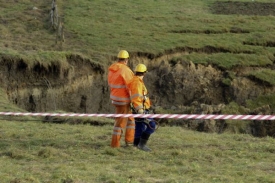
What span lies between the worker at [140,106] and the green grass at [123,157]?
0.34m

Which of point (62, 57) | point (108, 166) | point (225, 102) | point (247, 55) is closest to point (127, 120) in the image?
point (108, 166)

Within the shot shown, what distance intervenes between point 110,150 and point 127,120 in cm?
74

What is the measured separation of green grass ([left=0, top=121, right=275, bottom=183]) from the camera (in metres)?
8.92

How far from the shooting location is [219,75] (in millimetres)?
23953

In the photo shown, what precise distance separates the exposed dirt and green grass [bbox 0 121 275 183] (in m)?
5.50

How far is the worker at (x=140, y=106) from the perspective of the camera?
444 inches

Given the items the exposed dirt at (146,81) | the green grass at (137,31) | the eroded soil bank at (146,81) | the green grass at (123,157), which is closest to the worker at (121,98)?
the green grass at (123,157)

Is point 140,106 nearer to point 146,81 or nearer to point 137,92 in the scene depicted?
point 137,92

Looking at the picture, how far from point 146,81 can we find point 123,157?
1303 centimetres

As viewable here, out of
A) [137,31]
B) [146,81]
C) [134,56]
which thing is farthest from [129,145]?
[137,31]

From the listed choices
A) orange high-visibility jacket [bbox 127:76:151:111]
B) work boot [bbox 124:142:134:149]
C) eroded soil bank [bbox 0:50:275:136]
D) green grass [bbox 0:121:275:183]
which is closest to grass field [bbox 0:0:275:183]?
green grass [bbox 0:121:275:183]

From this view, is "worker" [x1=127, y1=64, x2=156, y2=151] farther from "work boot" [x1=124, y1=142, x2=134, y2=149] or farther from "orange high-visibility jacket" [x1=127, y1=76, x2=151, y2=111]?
"work boot" [x1=124, y1=142, x2=134, y2=149]

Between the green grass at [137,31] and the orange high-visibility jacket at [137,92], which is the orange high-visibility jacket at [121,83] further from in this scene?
the green grass at [137,31]

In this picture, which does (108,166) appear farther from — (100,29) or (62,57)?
(100,29)
